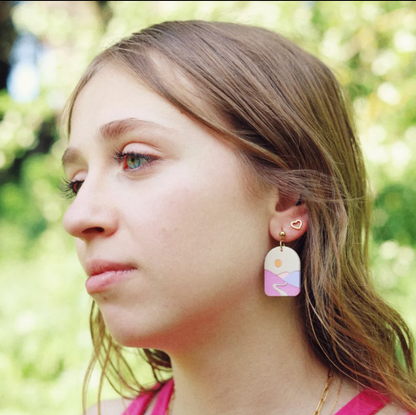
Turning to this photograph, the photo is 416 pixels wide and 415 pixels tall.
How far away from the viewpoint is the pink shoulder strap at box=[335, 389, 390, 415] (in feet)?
5.57

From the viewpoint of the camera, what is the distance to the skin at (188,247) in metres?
1.55

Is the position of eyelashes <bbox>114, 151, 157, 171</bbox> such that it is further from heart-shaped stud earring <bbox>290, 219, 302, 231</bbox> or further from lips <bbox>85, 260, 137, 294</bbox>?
heart-shaped stud earring <bbox>290, 219, 302, 231</bbox>

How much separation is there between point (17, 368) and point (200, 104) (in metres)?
2.89

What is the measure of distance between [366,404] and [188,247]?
82 cm

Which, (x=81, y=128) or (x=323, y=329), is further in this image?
(x=323, y=329)

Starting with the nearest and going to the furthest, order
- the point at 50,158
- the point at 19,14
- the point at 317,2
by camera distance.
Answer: the point at 317,2 < the point at 19,14 < the point at 50,158

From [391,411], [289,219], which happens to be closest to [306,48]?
[289,219]

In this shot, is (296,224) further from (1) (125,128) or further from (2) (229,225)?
(1) (125,128)

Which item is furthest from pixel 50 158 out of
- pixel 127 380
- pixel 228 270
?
pixel 228 270

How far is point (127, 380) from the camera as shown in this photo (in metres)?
2.37

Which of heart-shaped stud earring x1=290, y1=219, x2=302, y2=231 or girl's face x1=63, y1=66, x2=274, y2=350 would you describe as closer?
girl's face x1=63, y1=66, x2=274, y2=350

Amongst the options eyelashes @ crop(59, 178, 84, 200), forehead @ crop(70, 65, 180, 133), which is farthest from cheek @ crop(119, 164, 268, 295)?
eyelashes @ crop(59, 178, 84, 200)

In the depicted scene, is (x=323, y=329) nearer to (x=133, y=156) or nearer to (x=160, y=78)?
(x=133, y=156)

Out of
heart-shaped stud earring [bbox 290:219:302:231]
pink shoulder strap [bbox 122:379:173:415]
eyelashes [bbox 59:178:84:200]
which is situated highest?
eyelashes [bbox 59:178:84:200]
